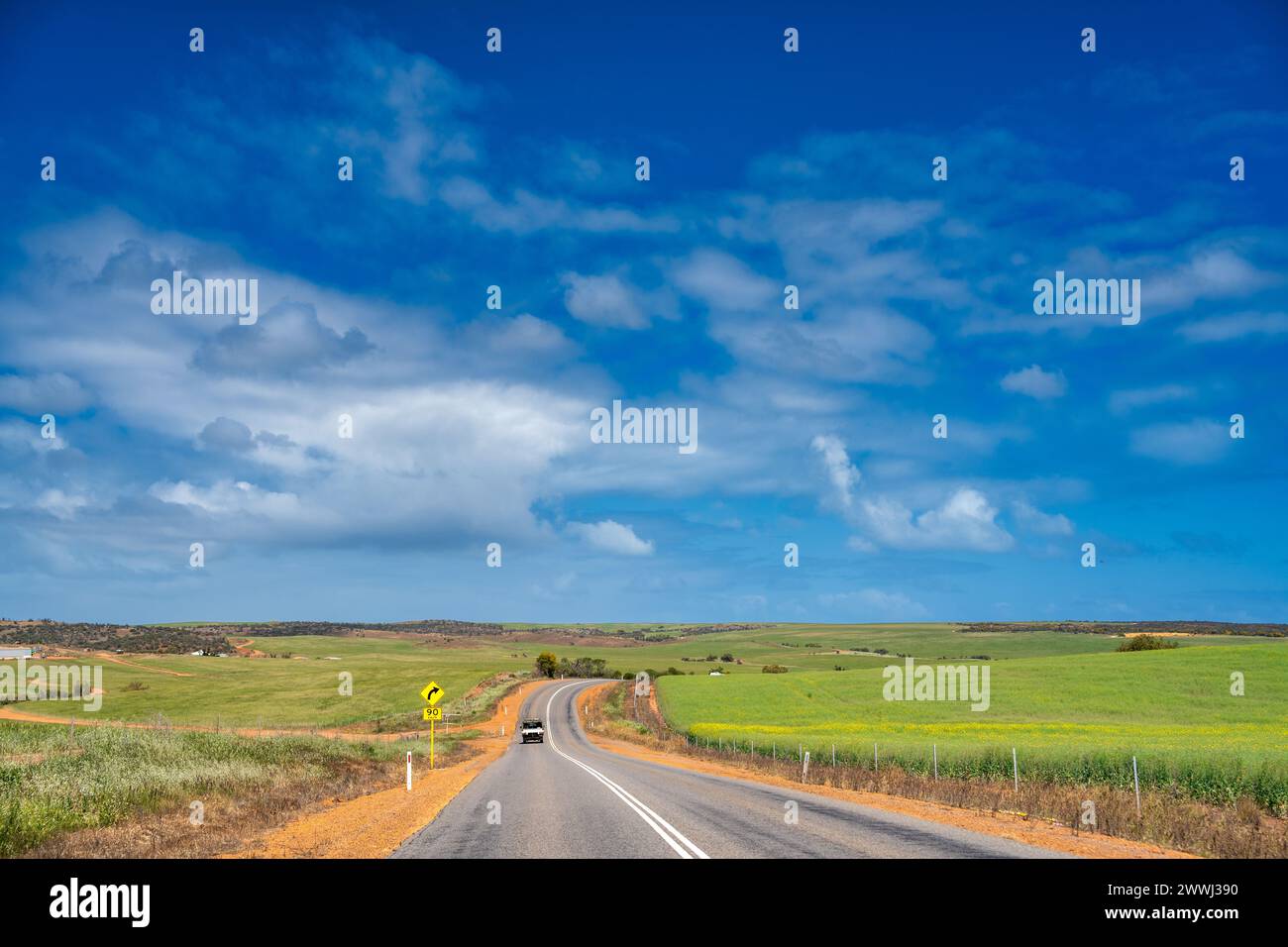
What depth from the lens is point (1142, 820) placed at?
1655 cm

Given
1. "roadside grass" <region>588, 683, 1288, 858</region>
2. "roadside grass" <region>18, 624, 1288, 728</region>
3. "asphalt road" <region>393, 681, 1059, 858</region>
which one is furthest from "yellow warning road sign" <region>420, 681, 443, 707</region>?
"roadside grass" <region>18, 624, 1288, 728</region>

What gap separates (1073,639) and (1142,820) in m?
162

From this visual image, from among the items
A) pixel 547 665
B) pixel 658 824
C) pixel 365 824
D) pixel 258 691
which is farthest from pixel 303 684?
pixel 658 824

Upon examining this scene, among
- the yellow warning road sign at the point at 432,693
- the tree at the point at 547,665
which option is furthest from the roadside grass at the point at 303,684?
the yellow warning road sign at the point at 432,693

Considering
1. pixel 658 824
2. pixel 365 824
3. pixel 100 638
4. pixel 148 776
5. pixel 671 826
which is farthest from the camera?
pixel 100 638

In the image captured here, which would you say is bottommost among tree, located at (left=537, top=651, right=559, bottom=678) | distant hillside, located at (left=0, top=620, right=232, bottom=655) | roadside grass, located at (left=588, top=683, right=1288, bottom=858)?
tree, located at (left=537, top=651, right=559, bottom=678)

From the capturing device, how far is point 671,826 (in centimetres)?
1461

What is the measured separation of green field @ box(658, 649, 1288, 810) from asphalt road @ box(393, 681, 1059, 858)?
10218mm

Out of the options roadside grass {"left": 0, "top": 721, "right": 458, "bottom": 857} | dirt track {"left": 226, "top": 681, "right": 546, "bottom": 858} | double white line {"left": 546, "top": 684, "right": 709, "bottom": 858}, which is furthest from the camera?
roadside grass {"left": 0, "top": 721, "right": 458, "bottom": 857}

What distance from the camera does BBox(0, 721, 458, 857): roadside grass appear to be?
50.0 ft

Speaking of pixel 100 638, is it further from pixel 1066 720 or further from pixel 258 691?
pixel 1066 720

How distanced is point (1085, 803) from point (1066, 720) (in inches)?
1671

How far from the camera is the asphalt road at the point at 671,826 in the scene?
12109 mm

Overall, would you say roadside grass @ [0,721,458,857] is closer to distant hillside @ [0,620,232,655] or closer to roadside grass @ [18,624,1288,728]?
roadside grass @ [18,624,1288,728]
